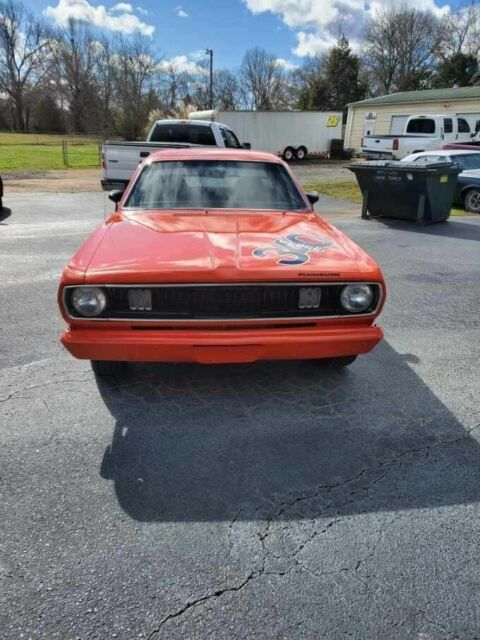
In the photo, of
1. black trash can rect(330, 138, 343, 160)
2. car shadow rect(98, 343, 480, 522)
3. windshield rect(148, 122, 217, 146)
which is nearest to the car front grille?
car shadow rect(98, 343, 480, 522)

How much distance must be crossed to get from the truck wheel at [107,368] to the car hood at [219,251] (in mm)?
770

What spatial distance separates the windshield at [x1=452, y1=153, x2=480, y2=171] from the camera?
1177 centimetres

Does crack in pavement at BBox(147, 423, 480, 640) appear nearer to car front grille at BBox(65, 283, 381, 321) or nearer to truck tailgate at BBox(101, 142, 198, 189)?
car front grille at BBox(65, 283, 381, 321)

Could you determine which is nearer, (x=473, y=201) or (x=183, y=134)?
(x=473, y=201)

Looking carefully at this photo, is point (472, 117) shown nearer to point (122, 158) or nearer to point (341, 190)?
point (341, 190)

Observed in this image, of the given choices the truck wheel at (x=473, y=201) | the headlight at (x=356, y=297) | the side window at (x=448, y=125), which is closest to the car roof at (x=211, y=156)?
the headlight at (x=356, y=297)

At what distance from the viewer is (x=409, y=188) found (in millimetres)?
10031

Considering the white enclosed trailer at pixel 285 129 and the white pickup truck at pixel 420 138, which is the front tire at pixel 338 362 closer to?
the white pickup truck at pixel 420 138

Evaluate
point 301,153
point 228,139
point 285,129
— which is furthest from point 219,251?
point 301,153

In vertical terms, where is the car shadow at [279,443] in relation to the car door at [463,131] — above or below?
below

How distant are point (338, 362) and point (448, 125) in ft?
65.1

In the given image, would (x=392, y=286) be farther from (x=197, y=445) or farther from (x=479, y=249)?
(x=197, y=445)

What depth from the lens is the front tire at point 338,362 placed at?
3.54 meters

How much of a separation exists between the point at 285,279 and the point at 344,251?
65cm
